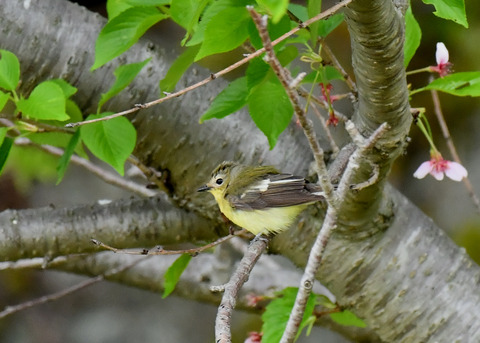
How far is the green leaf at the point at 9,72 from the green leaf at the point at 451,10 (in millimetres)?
947

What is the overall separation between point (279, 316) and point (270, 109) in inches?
23.1

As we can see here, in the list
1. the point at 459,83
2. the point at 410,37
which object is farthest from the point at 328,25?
the point at 459,83

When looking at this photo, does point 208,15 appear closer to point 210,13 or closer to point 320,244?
point 210,13

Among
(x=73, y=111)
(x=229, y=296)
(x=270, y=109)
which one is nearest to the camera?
(x=229, y=296)

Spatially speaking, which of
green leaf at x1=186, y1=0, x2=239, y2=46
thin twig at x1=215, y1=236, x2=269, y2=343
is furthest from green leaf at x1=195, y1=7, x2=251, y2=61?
thin twig at x1=215, y1=236, x2=269, y2=343

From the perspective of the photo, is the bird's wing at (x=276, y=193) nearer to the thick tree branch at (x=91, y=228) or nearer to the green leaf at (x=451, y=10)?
the thick tree branch at (x=91, y=228)

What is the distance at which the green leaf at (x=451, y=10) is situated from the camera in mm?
1230

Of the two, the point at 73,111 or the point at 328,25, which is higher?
the point at 328,25

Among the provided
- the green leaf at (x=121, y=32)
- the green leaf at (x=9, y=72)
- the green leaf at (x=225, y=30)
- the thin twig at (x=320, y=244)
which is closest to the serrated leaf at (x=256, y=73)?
the green leaf at (x=225, y=30)

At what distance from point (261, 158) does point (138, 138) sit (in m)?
0.35

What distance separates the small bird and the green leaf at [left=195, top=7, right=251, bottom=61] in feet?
2.05

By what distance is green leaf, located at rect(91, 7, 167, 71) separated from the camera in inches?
58.6

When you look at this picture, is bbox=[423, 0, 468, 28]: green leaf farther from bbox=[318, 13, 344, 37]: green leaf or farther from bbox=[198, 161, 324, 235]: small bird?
bbox=[198, 161, 324, 235]: small bird

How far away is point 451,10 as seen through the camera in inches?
48.8
